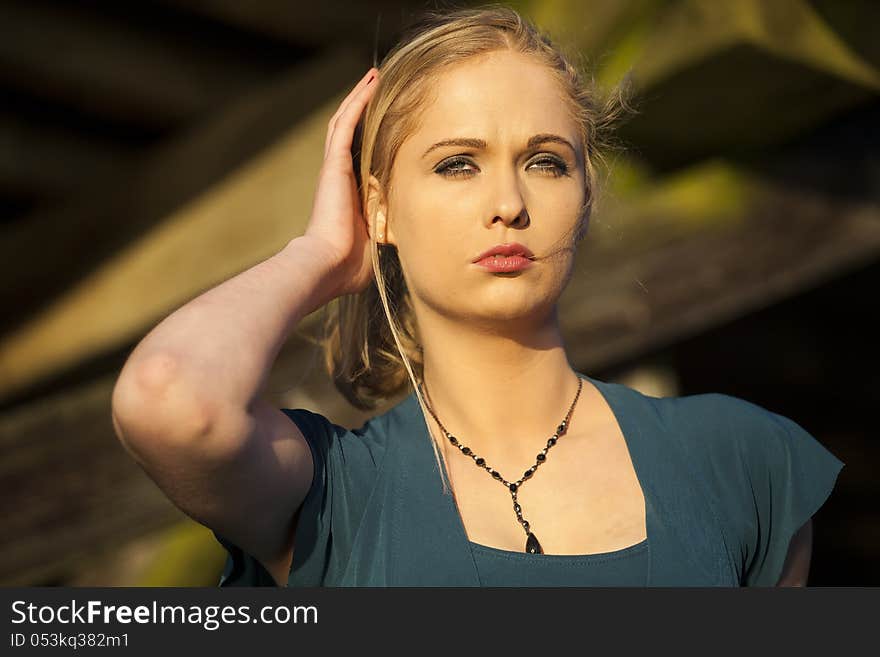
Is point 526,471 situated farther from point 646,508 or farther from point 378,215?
point 378,215

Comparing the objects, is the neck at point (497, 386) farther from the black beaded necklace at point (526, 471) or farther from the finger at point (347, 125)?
the finger at point (347, 125)

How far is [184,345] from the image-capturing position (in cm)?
173

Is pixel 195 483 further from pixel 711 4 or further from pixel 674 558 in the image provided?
pixel 711 4

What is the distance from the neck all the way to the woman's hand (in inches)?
7.3

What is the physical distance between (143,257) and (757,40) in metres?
2.07

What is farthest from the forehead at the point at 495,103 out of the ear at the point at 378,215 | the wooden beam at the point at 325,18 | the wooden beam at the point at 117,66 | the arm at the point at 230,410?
the wooden beam at the point at 117,66

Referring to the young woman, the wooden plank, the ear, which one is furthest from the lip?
the wooden plank

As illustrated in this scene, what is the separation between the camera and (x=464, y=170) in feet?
6.43

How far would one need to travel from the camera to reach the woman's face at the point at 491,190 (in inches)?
74.9

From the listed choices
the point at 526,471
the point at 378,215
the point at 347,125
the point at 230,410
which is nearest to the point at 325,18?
the point at 347,125

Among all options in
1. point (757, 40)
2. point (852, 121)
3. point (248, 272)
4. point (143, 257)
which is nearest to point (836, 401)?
point (852, 121)

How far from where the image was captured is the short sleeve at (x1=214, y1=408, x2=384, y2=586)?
6.06 ft

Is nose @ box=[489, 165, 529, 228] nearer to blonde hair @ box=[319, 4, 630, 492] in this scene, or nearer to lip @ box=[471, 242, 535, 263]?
lip @ box=[471, 242, 535, 263]

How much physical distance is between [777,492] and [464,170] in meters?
0.78
